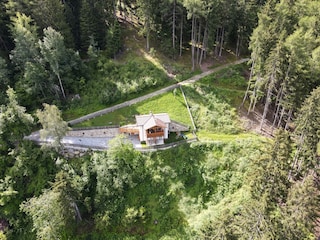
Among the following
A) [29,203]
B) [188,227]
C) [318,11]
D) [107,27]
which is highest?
[318,11]

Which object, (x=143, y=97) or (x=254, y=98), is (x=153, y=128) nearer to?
(x=143, y=97)

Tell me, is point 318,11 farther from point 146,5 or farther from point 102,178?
point 102,178

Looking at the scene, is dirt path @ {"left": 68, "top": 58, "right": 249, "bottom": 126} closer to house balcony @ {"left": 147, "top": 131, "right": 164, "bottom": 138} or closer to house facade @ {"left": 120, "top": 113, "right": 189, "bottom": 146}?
house facade @ {"left": 120, "top": 113, "right": 189, "bottom": 146}

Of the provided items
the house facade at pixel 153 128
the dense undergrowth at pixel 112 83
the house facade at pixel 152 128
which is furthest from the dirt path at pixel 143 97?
the house facade at pixel 153 128

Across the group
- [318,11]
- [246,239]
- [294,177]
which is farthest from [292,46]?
[246,239]

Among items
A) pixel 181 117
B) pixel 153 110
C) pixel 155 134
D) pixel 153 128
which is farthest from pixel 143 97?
pixel 155 134

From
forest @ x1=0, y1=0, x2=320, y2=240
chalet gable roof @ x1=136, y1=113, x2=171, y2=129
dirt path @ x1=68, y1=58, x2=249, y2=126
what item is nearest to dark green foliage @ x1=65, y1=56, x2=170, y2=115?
forest @ x1=0, y1=0, x2=320, y2=240
